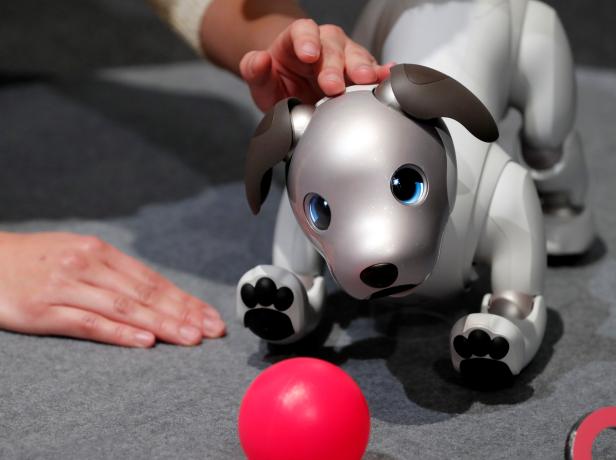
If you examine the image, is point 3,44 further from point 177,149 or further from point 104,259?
point 104,259

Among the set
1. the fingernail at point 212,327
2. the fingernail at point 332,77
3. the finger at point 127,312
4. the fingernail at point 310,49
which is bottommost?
the fingernail at point 212,327

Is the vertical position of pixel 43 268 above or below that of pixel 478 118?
below

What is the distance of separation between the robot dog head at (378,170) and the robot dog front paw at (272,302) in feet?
0.31

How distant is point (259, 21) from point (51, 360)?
16.6 inches

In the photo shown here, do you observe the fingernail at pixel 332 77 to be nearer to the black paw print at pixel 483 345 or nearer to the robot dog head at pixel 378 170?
the robot dog head at pixel 378 170

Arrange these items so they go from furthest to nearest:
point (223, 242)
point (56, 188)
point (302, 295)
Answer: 1. point (56, 188)
2. point (223, 242)
3. point (302, 295)

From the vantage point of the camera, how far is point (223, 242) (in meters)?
1.16

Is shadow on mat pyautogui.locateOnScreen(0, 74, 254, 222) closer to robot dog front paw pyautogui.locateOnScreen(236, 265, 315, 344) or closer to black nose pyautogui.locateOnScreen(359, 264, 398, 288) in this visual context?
robot dog front paw pyautogui.locateOnScreen(236, 265, 315, 344)

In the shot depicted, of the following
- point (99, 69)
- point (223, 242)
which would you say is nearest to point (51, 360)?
point (223, 242)

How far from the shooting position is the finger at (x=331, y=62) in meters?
0.77

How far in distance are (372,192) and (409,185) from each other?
0.04 m

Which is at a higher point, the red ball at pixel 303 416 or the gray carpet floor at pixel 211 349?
the red ball at pixel 303 416

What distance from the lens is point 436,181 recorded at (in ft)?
2.40

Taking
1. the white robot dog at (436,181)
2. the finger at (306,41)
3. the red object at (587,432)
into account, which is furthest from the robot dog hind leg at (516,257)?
the finger at (306,41)
